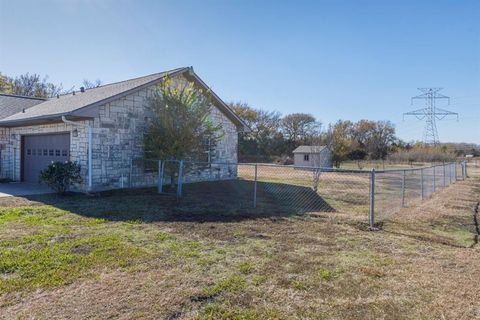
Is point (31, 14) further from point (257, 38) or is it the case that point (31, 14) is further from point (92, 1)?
point (257, 38)

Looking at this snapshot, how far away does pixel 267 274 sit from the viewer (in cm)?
408

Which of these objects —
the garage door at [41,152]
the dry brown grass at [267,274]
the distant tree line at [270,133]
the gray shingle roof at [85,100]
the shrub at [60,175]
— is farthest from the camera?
the distant tree line at [270,133]

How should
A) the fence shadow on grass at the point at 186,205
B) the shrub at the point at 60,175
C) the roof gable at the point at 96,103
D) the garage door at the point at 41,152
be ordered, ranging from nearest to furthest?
1. the fence shadow on grass at the point at 186,205
2. the shrub at the point at 60,175
3. the roof gable at the point at 96,103
4. the garage door at the point at 41,152

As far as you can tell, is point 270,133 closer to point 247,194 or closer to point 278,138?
point 278,138

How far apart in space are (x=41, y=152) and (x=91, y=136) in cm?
409

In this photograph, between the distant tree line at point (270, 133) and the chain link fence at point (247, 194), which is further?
the distant tree line at point (270, 133)

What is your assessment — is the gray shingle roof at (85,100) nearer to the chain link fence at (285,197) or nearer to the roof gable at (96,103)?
the roof gable at (96,103)

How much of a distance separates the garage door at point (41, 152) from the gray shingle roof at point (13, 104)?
2.52 metres

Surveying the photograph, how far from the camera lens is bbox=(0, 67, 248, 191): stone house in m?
11.2

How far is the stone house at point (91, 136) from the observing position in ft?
36.6

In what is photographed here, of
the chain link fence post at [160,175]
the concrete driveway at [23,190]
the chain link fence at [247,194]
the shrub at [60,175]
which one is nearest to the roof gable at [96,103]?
the shrub at [60,175]

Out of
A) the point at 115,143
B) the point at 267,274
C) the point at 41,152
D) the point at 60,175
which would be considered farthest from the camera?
the point at 41,152

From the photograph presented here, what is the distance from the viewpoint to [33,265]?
4246mm

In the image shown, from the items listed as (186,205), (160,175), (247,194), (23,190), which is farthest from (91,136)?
(247,194)
